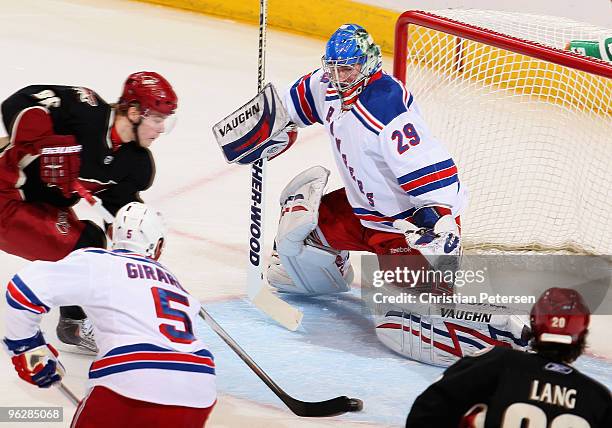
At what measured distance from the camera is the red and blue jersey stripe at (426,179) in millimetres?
3588

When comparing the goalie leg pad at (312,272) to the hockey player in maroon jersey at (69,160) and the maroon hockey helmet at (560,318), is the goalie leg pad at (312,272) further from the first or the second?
the maroon hockey helmet at (560,318)

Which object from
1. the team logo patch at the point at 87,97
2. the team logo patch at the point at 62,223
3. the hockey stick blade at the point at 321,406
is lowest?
the hockey stick blade at the point at 321,406

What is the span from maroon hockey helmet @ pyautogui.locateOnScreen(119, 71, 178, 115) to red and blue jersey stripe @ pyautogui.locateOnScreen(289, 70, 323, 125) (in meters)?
0.63

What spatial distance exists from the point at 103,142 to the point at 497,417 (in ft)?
5.72

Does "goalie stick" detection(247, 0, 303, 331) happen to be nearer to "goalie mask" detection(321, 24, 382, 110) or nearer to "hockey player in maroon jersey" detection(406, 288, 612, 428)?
"goalie mask" detection(321, 24, 382, 110)

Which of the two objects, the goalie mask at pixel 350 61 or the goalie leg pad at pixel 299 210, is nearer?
the goalie mask at pixel 350 61

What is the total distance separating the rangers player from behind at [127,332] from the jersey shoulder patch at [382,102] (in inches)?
47.7

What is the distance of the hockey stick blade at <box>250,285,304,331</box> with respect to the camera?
12.7 ft

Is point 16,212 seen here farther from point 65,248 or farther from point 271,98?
point 271,98

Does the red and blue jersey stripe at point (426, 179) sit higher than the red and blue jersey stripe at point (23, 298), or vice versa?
the red and blue jersey stripe at point (426, 179)

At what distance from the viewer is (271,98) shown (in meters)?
3.81

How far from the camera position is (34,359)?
2.65 meters

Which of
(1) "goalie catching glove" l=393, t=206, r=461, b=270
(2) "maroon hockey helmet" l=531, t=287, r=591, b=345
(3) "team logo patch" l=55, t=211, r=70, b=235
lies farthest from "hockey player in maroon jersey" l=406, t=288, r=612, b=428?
(3) "team logo patch" l=55, t=211, r=70, b=235

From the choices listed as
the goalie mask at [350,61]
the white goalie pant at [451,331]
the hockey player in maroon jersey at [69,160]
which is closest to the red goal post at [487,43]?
the goalie mask at [350,61]
